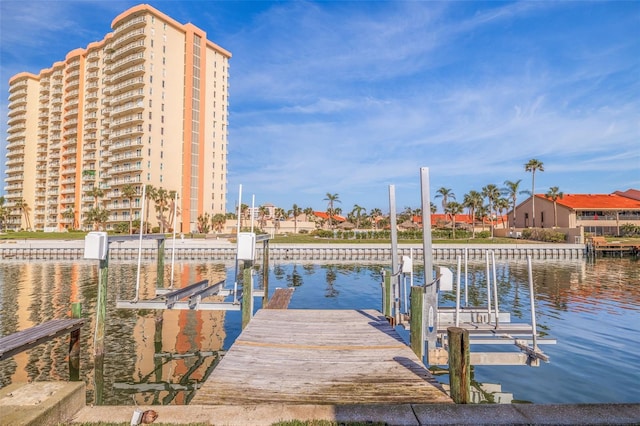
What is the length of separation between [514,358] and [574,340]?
736cm

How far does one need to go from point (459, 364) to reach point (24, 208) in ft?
431

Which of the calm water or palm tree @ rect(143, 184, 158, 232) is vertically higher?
palm tree @ rect(143, 184, 158, 232)

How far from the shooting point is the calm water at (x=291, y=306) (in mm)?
9461

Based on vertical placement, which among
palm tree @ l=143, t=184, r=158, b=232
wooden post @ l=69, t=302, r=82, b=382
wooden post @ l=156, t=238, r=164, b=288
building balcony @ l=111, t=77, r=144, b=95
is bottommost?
wooden post @ l=69, t=302, r=82, b=382

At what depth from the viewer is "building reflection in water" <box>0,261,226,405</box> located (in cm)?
935

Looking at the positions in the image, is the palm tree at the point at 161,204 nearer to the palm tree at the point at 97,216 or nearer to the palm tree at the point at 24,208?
the palm tree at the point at 97,216

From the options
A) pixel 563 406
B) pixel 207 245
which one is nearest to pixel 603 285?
pixel 563 406

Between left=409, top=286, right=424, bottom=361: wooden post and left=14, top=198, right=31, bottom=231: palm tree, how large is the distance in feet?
421

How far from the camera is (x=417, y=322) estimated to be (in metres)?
8.00

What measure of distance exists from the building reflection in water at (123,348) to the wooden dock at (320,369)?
258 centimetres

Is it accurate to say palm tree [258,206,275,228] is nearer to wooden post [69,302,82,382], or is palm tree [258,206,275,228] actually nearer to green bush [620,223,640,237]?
green bush [620,223,640,237]

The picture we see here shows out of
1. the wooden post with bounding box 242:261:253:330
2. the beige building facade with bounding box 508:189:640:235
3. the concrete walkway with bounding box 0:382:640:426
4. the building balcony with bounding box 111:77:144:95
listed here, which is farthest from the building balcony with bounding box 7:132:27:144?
the concrete walkway with bounding box 0:382:640:426

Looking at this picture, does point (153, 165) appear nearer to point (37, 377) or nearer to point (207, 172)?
point (207, 172)

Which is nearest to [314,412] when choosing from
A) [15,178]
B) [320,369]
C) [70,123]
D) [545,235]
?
[320,369]
